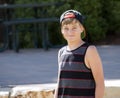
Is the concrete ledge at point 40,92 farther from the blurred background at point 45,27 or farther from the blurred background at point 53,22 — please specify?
the blurred background at point 53,22

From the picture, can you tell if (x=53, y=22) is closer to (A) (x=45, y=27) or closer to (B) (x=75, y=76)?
(A) (x=45, y=27)

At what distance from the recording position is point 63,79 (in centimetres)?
329

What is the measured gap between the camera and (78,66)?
323cm

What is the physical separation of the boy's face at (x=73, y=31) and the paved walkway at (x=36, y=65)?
244 centimetres

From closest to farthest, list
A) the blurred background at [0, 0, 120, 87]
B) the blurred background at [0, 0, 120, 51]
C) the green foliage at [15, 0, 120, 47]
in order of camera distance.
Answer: the blurred background at [0, 0, 120, 87], the blurred background at [0, 0, 120, 51], the green foliage at [15, 0, 120, 47]

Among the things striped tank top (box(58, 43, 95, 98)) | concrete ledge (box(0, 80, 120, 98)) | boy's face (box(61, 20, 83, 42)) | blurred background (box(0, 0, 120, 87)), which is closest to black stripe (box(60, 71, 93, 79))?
striped tank top (box(58, 43, 95, 98))

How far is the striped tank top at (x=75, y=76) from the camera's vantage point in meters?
3.22

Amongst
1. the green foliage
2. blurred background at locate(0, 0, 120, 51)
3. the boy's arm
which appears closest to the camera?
the boy's arm

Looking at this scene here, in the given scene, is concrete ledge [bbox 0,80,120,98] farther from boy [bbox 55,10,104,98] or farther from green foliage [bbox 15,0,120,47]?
green foliage [bbox 15,0,120,47]

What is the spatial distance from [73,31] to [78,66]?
0.25 meters

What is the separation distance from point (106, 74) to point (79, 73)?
2.88 meters

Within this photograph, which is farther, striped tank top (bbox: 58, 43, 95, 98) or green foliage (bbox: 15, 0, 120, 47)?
green foliage (bbox: 15, 0, 120, 47)

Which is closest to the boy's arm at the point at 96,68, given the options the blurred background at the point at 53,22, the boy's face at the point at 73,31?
the boy's face at the point at 73,31

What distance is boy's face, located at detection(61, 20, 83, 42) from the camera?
3.25m
